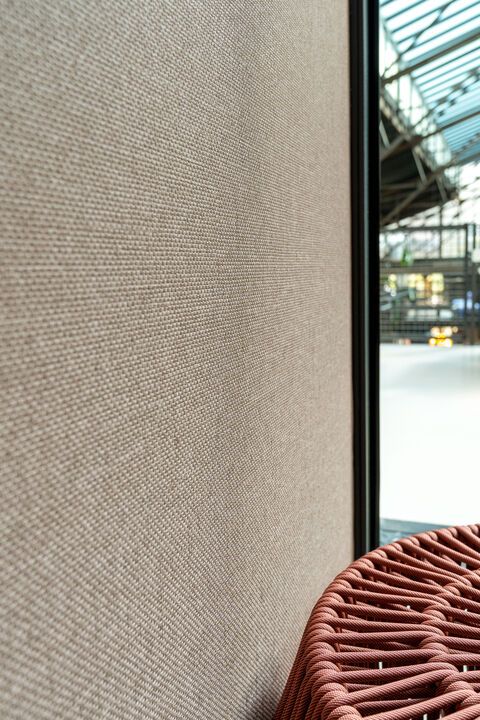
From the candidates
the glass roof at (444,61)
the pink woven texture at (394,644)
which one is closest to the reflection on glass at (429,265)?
the glass roof at (444,61)

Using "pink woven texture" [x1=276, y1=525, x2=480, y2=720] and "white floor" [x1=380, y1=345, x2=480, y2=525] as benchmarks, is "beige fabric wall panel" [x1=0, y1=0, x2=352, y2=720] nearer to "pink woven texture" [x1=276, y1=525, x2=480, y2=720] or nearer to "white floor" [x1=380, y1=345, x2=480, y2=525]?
"pink woven texture" [x1=276, y1=525, x2=480, y2=720]

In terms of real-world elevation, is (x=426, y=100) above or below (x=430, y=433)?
above

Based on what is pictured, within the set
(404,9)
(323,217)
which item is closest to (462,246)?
(323,217)

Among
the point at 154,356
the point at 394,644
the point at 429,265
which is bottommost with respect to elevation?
the point at 394,644

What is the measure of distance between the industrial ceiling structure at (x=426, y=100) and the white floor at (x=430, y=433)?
1.17 feet

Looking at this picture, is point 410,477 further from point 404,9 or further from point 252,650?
point 404,9

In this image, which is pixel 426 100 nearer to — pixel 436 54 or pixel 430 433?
pixel 436 54

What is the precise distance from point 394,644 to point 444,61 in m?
1.29

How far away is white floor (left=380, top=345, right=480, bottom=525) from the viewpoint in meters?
1.66

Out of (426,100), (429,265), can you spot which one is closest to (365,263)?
(429,265)

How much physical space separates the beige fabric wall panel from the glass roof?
49 cm

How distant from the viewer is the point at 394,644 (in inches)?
31.3

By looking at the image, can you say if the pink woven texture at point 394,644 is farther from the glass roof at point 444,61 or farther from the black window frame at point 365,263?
the glass roof at point 444,61

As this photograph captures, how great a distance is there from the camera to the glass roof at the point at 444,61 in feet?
5.04
